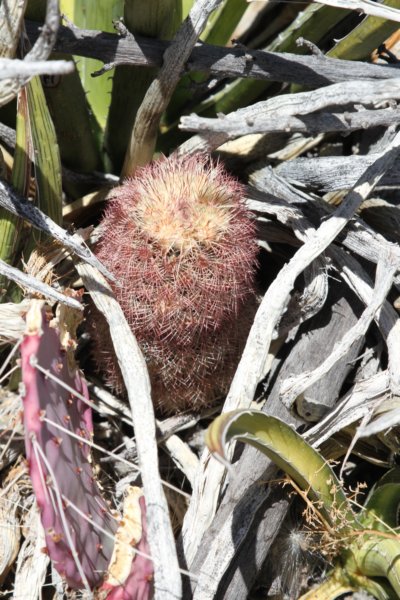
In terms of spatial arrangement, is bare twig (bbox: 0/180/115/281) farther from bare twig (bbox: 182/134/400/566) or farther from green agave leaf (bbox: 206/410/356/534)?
green agave leaf (bbox: 206/410/356/534)

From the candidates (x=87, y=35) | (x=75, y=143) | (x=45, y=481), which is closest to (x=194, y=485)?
(x=45, y=481)

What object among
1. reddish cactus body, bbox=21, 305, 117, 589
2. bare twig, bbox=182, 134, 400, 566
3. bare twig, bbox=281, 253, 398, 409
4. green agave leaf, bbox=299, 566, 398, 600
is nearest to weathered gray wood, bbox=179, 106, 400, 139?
bare twig, bbox=182, 134, 400, 566

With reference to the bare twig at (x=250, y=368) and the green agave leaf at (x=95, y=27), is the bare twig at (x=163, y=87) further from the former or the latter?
the bare twig at (x=250, y=368)

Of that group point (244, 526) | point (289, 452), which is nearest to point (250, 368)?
point (289, 452)

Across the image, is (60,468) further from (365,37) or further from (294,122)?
(365,37)

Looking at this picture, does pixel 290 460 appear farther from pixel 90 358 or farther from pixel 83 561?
pixel 90 358

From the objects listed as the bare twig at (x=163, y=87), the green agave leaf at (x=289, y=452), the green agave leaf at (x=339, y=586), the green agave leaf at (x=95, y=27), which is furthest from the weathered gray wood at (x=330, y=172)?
the green agave leaf at (x=339, y=586)
